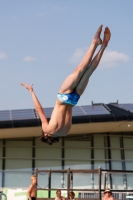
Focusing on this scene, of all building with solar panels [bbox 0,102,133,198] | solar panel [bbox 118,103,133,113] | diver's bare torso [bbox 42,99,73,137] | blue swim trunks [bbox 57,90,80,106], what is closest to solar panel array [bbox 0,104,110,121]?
building with solar panels [bbox 0,102,133,198]

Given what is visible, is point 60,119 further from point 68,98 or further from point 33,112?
point 33,112

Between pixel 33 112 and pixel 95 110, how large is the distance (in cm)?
305

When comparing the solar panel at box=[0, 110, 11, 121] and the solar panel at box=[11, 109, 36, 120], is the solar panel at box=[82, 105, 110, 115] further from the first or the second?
the solar panel at box=[0, 110, 11, 121]

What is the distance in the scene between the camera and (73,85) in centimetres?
782

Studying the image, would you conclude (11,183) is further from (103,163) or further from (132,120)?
(132,120)

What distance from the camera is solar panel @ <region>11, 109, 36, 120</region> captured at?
21.8 m

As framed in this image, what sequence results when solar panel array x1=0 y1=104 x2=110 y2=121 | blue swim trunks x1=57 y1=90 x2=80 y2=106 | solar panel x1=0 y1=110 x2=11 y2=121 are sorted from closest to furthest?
blue swim trunks x1=57 y1=90 x2=80 y2=106
solar panel x1=0 y1=110 x2=11 y2=121
solar panel array x1=0 y1=104 x2=110 y2=121

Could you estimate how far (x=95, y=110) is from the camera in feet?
76.6

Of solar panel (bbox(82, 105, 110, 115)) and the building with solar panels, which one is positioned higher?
solar panel (bbox(82, 105, 110, 115))

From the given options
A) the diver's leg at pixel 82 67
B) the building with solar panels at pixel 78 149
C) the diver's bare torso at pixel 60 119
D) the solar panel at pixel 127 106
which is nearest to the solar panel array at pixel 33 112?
the building with solar panels at pixel 78 149

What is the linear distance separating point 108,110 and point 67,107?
15275 mm

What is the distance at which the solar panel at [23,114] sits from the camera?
2175 cm

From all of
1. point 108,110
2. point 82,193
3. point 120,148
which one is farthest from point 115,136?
point 82,193

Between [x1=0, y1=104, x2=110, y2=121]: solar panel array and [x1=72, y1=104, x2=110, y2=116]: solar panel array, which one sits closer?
[x1=0, y1=104, x2=110, y2=121]: solar panel array
